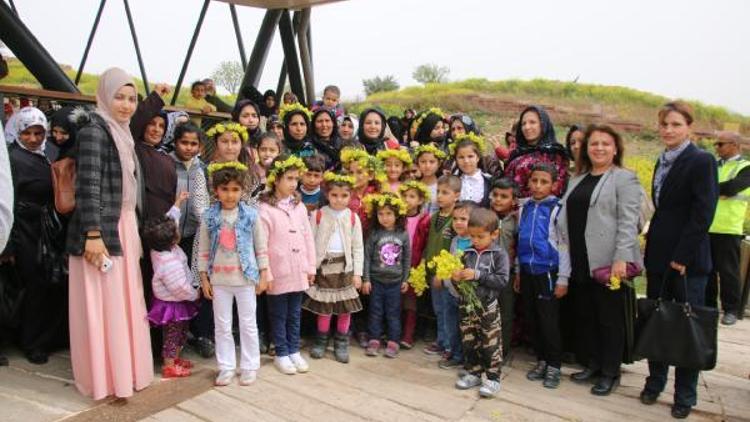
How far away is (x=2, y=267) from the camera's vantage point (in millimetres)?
3752

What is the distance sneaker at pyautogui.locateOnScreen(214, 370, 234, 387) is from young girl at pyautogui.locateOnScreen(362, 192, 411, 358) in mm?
1170

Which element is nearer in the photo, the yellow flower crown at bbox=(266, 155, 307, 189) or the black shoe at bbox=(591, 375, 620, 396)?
the black shoe at bbox=(591, 375, 620, 396)

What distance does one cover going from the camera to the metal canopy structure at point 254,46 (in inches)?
253

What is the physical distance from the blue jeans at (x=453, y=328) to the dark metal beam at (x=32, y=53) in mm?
5528

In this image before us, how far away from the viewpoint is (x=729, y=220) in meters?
5.57

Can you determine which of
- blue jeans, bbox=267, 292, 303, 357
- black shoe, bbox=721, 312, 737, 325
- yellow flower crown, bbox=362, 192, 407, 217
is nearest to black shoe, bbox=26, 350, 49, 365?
blue jeans, bbox=267, 292, 303, 357

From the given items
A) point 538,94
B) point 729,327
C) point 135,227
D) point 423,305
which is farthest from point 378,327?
point 538,94

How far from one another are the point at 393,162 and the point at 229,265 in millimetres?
1800

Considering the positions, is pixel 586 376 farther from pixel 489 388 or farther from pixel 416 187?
pixel 416 187

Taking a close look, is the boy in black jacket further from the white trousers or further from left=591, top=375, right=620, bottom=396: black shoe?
the white trousers

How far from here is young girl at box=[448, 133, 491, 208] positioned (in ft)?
14.6

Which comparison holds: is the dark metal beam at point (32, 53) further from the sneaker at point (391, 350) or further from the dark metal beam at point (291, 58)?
the sneaker at point (391, 350)

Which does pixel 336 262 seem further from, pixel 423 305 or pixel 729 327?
pixel 729 327

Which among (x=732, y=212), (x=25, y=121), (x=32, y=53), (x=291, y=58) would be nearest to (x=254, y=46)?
(x=291, y=58)
